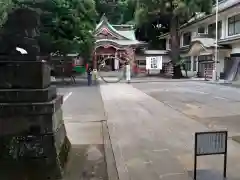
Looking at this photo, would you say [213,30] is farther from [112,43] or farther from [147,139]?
[147,139]

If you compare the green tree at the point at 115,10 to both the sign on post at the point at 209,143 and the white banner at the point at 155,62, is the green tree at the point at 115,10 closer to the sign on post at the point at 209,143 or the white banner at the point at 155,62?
the white banner at the point at 155,62

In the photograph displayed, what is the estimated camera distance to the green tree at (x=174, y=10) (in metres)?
31.2

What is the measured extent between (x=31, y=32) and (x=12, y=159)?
1.88 metres

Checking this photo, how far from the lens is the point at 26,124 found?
4.38 m

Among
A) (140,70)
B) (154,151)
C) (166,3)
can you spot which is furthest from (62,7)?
(140,70)

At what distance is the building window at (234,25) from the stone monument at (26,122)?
1083 inches

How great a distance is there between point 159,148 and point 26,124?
292cm

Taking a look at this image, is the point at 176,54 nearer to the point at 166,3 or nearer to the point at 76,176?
the point at 166,3

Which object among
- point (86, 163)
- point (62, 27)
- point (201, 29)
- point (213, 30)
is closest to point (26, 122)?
point (86, 163)

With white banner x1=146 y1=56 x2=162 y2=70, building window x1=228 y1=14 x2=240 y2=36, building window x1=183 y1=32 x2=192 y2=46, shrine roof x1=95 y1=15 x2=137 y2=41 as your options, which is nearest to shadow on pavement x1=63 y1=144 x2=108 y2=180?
white banner x1=146 y1=56 x2=162 y2=70

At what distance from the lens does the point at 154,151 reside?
6102 mm

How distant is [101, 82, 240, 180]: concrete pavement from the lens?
491 cm

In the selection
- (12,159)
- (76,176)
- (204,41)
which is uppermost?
(204,41)

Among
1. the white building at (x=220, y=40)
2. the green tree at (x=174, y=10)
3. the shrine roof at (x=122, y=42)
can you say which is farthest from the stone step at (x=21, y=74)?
the shrine roof at (x=122, y=42)
